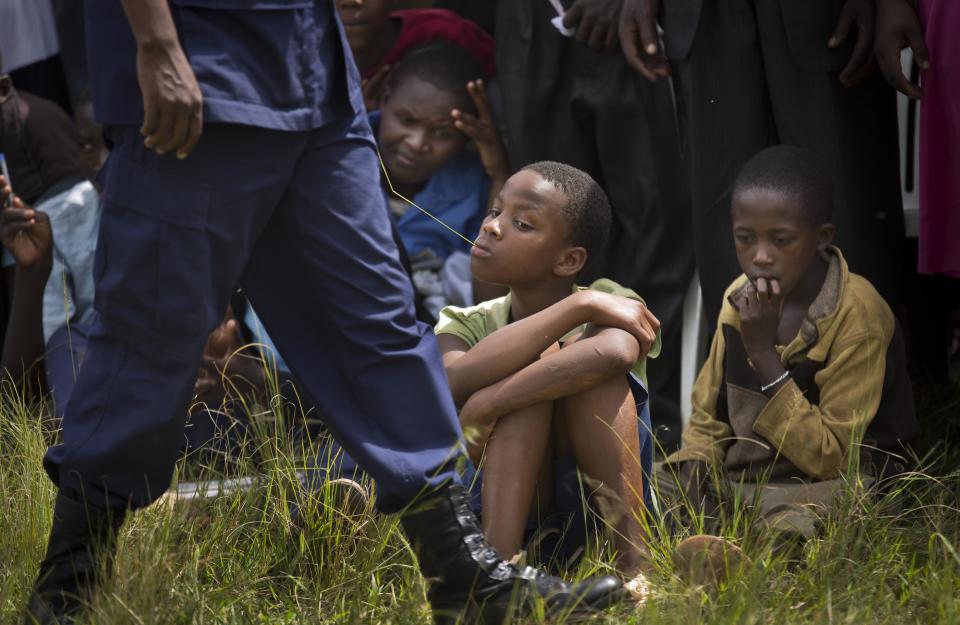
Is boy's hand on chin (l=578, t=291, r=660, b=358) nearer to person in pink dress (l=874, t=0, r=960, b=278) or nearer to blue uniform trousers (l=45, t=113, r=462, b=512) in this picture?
blue uniform trousers (l=45, t=113, r=462, b=512)

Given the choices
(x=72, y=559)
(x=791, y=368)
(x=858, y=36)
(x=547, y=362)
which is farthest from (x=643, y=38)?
(x=72, y=559)

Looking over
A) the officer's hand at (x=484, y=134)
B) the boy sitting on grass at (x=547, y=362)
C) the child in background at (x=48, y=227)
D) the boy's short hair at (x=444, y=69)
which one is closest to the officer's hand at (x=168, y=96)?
the boy sitting on grass at (x=547, y=362)

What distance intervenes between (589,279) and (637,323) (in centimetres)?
124

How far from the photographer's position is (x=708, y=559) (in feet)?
8.64

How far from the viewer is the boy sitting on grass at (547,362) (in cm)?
301

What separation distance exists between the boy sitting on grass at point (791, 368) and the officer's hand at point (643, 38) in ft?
1.44

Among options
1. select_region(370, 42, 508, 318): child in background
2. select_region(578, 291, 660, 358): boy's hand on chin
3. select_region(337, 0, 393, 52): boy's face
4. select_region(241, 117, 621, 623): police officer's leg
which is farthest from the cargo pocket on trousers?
select_region(337, 0, 393, 52): boy's face

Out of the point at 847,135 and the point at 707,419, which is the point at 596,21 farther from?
the point at 707,419

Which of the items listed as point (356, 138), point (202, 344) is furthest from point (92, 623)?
point (356, 138)

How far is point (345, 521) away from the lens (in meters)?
3.06

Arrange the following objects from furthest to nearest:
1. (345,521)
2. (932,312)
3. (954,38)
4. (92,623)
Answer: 1. (932,312)
2. (954,38)
3. (345,521)
4. (92,623)

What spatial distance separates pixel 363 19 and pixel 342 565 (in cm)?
270

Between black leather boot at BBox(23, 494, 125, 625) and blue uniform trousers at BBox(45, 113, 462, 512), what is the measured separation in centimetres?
5

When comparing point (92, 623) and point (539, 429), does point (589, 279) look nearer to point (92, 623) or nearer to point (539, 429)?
point (539, 429)
